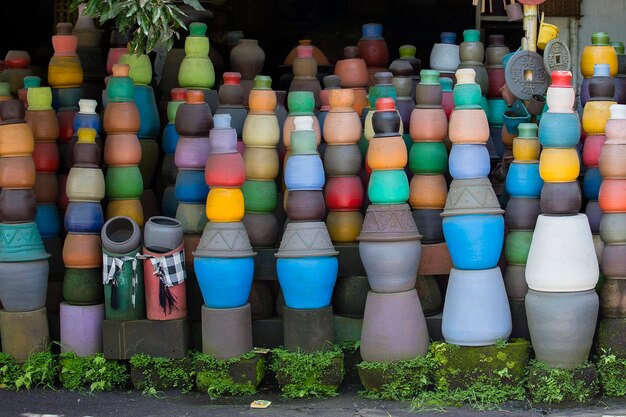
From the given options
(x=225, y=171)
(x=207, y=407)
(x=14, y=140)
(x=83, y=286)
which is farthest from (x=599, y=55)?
(x=14, y=140)

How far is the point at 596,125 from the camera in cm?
496

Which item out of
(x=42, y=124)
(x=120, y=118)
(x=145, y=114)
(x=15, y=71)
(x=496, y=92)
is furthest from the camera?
(x=15, y=71)

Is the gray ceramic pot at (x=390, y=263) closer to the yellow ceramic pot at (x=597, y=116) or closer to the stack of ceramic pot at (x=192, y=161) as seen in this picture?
the stack of ceramic pot at (x=192, y=161)

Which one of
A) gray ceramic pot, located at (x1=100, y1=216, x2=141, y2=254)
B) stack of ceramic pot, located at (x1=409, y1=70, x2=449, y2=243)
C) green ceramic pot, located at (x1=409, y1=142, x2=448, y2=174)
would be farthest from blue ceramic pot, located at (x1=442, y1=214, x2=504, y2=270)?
gray ceramic pot, located at (x1=100, y1=216, x2=141, y2=254)

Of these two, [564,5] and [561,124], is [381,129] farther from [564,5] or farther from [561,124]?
[564,5]

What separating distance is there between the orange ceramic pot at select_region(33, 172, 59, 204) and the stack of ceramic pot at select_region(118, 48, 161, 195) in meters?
0.51

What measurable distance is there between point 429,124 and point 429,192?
1.15ft

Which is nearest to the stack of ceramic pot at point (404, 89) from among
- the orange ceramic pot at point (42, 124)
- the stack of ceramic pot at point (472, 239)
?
the stack of ceramic pot at point (472, 239)

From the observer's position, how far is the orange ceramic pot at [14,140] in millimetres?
5082

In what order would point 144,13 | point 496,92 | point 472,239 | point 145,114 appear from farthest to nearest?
point 496,92 → point 145,114 → point 472,239 → point 144,13

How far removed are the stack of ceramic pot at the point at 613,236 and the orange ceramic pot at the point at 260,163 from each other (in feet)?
5.51

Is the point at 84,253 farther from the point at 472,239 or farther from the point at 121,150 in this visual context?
the point at 472,239

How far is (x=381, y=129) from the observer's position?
4.86m

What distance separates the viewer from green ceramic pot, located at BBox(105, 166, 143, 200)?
5270 millimetres
